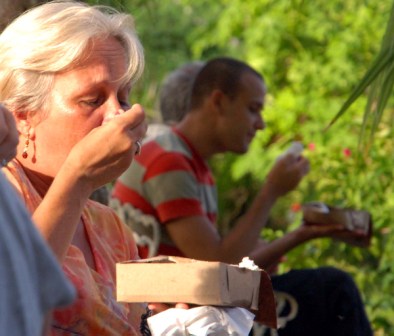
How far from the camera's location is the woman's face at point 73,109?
258 centimetres

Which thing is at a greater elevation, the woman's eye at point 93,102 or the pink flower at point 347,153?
the woman's eye at point 93,102

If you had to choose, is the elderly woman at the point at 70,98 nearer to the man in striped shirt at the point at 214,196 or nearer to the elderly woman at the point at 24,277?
the elderly woman at the point at 24,277

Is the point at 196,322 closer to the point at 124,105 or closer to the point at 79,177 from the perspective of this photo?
the point at 79,177

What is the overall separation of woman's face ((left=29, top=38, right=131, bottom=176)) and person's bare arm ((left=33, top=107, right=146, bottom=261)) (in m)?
0.28

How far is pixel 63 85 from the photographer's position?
2.61 meters

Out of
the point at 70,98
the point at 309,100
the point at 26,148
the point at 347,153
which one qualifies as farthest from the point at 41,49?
the point at 309,100

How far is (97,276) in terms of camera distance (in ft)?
8.38

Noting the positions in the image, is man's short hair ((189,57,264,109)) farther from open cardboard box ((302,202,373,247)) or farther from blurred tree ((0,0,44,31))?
blurred tree ((0,0,44,31))

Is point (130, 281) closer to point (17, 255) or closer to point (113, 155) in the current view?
point (113, 155)

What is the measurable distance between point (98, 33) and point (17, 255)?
1.40 metres

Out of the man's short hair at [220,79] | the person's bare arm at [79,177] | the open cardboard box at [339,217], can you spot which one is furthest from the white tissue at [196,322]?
the man's short hair at [220,79]

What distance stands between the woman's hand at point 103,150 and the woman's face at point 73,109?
0.28 m

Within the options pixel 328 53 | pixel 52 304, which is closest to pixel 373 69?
pixel 52 304

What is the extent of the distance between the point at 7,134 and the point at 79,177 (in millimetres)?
537
